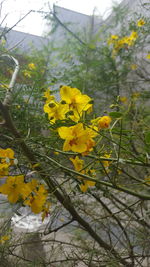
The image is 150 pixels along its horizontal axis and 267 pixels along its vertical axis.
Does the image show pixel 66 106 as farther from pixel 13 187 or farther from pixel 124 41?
pixel 124 41

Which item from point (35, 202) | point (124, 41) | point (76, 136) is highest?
point (124, 41)

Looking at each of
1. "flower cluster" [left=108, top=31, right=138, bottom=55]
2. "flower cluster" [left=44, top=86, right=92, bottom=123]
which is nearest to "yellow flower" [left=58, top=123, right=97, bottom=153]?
"flower cluster" [left=44, top=86, right=92, bottom=123]

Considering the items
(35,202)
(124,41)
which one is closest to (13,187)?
(35,202)

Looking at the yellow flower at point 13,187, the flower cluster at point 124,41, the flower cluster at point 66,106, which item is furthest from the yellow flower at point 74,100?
the flower cluster at point 124,41

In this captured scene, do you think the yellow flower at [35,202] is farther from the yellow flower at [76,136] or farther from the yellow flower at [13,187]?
the yellow flower at [76,136]

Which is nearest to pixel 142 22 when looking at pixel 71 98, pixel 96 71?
pixel 96 71

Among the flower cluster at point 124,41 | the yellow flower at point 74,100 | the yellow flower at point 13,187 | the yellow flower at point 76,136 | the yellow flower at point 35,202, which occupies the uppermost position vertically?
the flower cluster at point 124,41

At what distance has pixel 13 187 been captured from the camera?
15.9 inches

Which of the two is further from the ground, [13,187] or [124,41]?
[124,41]

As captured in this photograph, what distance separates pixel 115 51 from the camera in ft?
6.96

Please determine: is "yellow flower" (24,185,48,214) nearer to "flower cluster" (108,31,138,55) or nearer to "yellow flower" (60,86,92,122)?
"yellow flower" (60,86,92,122)

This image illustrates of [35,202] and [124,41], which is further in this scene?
[124,41]

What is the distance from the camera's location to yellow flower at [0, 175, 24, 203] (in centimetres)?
40

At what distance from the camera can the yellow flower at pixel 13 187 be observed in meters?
0.40
